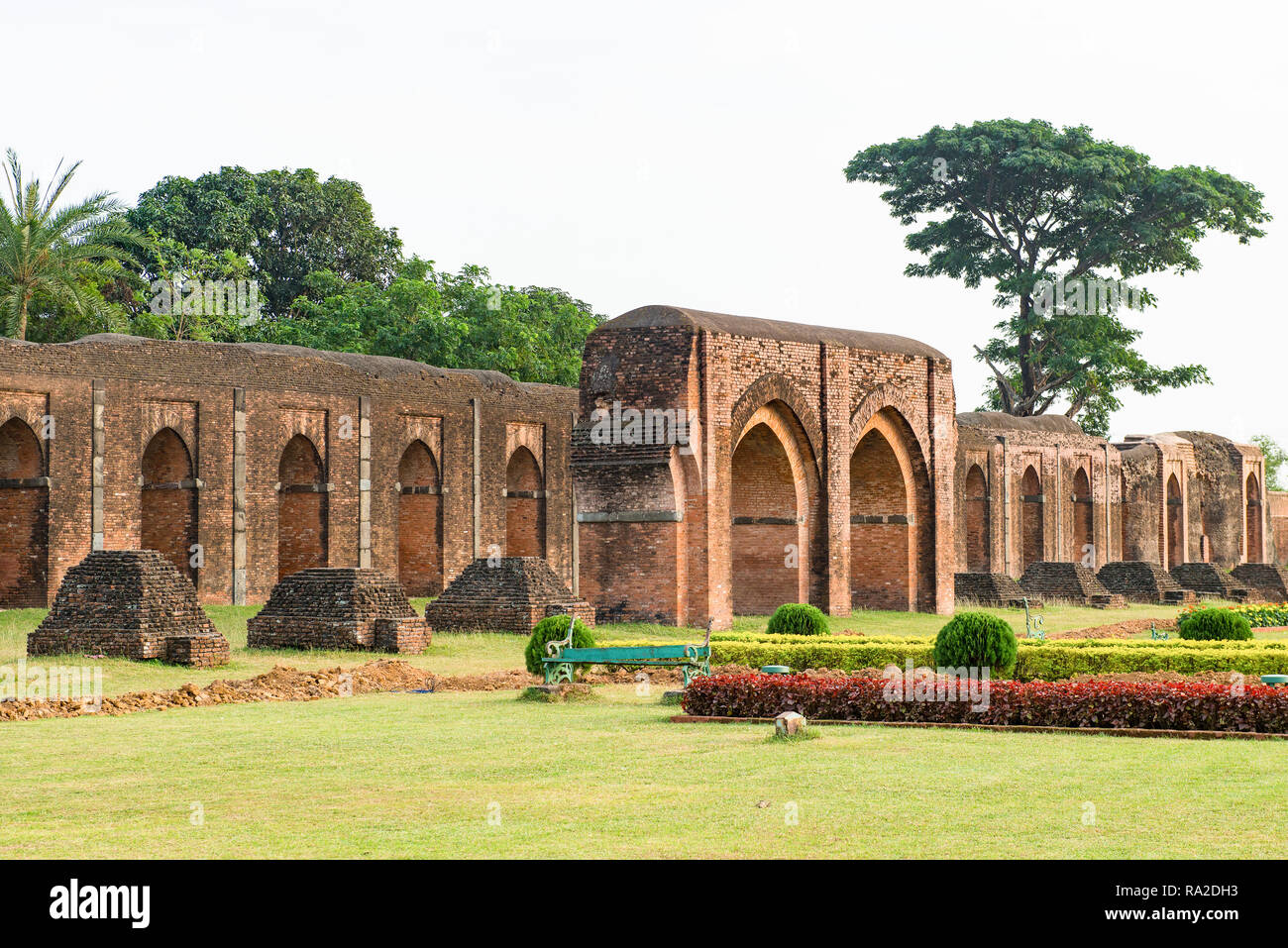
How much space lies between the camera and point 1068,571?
111 ft

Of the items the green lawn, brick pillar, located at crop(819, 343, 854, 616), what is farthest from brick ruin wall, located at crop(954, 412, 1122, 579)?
the green lawn

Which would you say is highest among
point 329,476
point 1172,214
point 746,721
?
point 1172,214

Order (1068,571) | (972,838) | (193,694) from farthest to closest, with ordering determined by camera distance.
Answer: (1068,571)
(193,694)
(972,838)

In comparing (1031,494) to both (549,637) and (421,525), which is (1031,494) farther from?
(549,637)

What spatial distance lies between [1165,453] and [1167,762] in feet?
135

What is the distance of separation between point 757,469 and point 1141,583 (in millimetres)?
13244

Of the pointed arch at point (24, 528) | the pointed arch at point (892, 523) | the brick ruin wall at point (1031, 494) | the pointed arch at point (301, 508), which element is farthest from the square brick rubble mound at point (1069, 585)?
the pointed arch at point (24, 528)

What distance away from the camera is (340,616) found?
19.5 metres

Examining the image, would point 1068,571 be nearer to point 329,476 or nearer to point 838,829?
point 329,476

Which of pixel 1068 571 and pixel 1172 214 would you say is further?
pixel 1172 214

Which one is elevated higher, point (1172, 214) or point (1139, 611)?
point (1172, 214)

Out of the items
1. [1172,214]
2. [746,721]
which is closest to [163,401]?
[746,721]

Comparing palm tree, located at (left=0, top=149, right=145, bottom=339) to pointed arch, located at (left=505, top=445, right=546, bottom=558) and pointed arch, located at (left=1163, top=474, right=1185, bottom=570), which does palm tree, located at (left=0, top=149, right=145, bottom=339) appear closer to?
pointed arch, located at (left=505, top=445, right=546, bottom=558)

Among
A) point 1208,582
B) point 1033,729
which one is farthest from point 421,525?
point 1033,729
